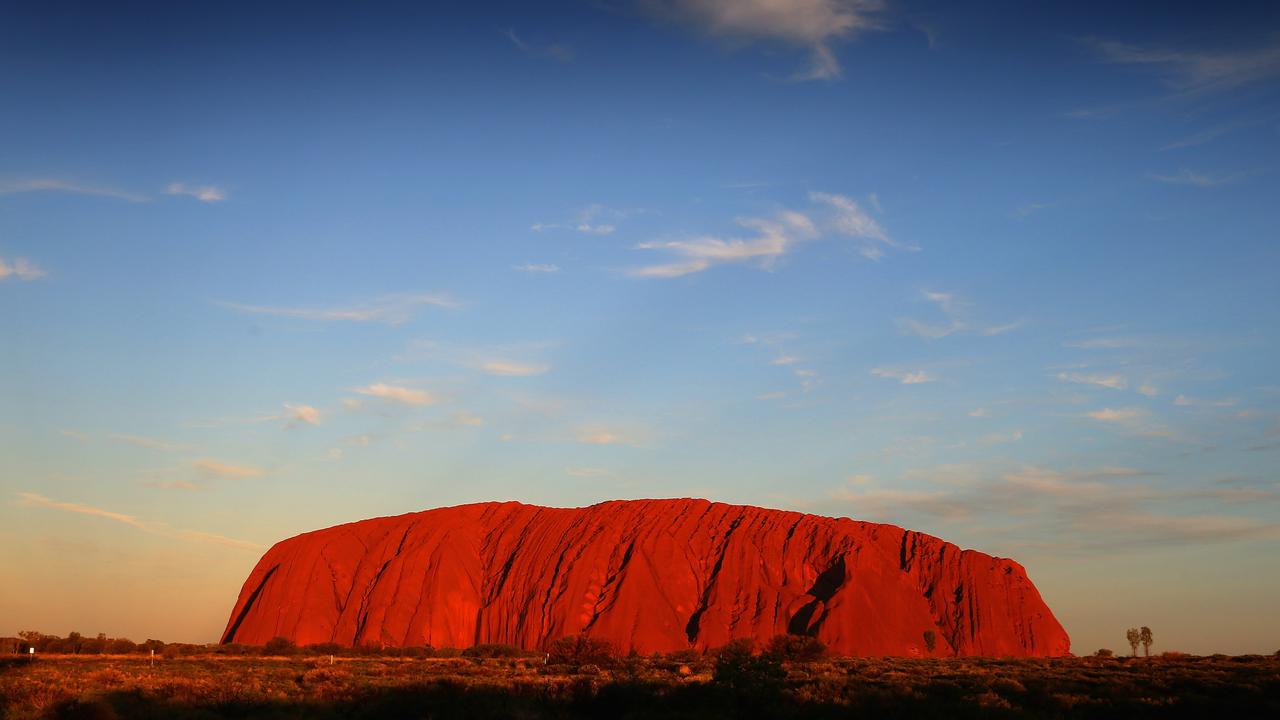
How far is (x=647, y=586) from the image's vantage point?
85.6 m

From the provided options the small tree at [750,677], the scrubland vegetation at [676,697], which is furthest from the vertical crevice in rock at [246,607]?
the small tree at [750,677]

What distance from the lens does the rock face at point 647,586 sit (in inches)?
3233

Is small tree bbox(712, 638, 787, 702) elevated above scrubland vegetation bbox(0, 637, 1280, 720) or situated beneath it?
elevated above

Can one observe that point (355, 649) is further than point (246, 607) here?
No

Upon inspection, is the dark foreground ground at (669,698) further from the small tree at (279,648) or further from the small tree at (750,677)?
the small tree at (279,648)

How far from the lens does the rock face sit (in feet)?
269

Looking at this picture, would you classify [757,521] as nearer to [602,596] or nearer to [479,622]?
[602,596]

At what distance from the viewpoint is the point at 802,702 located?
81.1 ft

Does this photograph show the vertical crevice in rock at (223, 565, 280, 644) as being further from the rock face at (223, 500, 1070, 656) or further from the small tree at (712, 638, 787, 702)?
the small tree at (712, 638, 787, 702)

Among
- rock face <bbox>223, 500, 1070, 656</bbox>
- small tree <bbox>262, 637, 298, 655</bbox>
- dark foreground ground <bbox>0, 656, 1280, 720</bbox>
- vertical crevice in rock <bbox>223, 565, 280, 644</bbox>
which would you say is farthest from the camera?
vertical crevice in rock <bbox>223, 565, 280, 644</bbox>

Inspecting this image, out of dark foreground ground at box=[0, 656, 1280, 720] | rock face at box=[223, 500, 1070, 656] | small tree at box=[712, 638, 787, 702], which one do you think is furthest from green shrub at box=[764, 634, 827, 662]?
small tree at box=[712, 638, 787, 702]

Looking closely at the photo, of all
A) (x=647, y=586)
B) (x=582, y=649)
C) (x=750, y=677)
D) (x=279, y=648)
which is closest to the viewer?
(x=750, y=677)

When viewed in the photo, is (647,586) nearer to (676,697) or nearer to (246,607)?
(246,607)

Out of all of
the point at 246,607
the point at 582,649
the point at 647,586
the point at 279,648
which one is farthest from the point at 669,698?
the point at 246,607
